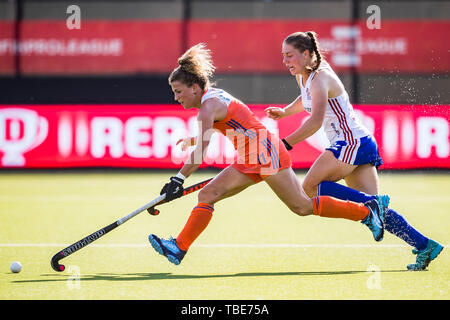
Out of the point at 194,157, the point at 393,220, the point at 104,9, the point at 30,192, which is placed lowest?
the point at 30,192

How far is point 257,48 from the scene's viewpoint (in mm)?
17156

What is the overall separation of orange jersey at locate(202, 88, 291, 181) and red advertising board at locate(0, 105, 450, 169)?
752 centimetres

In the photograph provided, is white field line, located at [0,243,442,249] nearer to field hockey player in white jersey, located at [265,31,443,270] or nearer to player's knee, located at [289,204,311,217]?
field hockey player in white jersey, located at [265,31,443,270]

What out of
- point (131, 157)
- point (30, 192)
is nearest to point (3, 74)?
point (131, 157)

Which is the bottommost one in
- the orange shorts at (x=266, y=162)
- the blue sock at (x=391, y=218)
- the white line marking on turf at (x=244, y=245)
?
the white line marking on turf at (x=244, y=245)

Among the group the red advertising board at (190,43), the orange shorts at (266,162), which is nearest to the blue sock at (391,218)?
the orange shorts at (266,162)

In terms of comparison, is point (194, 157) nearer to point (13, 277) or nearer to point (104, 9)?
point (13, 277)

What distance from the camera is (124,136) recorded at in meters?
13.0

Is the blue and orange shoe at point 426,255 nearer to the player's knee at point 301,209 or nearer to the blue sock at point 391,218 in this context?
the blue sock at point 391,218

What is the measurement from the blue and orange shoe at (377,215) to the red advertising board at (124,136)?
24.8 ft

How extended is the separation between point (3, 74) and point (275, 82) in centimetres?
575

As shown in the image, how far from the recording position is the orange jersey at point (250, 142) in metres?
5.18

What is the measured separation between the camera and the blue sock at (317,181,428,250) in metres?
5.24

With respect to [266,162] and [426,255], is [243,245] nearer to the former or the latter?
[266,162]
